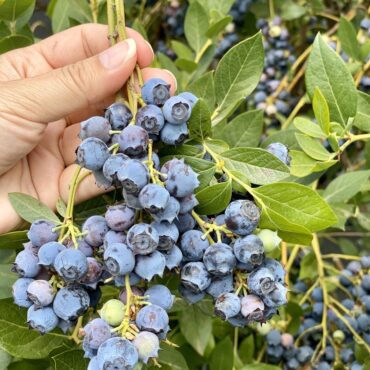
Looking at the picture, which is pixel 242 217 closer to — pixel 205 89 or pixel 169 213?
pixel 169 213

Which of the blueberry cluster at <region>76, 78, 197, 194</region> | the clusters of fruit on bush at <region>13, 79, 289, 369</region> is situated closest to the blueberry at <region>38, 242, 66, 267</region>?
the clusters of fruit on bush at <region>13, 79, 289, 369</region>

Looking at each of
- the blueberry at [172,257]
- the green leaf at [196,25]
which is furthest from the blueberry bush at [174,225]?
the green leaf at [196,25]

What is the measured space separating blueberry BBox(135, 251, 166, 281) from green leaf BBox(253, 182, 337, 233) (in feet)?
0.60

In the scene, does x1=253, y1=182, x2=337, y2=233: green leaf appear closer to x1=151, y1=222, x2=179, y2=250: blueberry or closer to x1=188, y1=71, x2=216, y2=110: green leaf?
x1=151, y1=222, x2=179, y2=250: blueberry

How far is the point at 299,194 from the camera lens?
83cm

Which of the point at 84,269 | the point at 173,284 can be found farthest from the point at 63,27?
the point at 84,269

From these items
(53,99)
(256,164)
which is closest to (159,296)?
(256,164)

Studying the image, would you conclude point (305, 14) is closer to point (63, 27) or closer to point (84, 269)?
point (63, 27)

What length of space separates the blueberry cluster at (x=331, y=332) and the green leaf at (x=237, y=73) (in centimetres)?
57

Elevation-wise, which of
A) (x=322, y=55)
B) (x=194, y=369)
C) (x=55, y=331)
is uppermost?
(x=322, y=55)

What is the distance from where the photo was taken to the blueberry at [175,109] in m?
0.83

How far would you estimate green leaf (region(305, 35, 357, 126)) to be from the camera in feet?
3.18

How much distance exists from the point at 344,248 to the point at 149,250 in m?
1.20

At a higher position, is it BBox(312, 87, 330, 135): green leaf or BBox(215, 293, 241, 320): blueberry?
BBox(312, 87, 330, 135): green leaf
